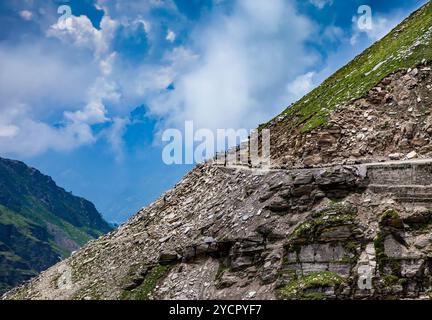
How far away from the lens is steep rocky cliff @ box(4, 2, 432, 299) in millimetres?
30125

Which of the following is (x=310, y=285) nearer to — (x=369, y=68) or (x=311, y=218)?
(x=311, y=218)

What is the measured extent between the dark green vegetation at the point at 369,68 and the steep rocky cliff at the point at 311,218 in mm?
206

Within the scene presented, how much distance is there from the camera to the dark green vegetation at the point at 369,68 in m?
48.8

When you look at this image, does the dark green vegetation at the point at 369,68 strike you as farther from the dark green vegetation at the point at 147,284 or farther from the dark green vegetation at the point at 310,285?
the dark green vegetation at the point at 310,285

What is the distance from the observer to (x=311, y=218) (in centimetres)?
3350

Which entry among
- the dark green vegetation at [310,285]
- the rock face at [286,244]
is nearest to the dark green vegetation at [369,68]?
the rock face at [286,244]

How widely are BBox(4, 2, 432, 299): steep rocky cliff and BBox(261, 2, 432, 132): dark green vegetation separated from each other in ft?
0.68

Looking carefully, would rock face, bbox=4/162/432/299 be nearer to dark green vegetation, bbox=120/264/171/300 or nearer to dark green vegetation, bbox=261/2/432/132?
dark green vegetation, bbox=120/264/171/300

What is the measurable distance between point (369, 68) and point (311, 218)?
26.3 meters

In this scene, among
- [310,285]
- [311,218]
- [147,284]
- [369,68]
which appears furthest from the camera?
[369,68]

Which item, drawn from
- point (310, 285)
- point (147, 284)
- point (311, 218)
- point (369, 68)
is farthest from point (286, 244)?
point (369, 68)

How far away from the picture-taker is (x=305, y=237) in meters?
32.3
